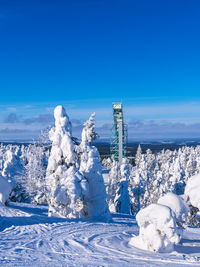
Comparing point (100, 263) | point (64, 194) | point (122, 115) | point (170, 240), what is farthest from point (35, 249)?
point (122, 115)

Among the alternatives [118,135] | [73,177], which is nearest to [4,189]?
[73,177]

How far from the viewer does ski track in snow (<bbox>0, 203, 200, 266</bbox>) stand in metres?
9.88

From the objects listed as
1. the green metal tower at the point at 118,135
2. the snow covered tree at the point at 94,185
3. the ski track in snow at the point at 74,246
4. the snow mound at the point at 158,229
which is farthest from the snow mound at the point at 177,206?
the green metal tower at the point at 118,135

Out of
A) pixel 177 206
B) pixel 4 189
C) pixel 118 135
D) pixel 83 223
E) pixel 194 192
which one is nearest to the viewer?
pixel 177 206

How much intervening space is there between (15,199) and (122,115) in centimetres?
4269

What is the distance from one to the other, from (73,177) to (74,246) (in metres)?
7.30

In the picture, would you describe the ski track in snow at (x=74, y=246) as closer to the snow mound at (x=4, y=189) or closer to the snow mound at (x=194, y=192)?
the snow mound at (x=194, y=192)

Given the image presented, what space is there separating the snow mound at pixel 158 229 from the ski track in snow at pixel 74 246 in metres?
0.34

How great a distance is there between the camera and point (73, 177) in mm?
18688

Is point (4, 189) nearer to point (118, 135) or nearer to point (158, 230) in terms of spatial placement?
point (158, 230)

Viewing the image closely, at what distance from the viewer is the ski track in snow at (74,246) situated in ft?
32.4

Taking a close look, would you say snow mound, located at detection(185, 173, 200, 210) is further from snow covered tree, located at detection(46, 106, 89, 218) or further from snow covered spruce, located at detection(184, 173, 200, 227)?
snow covered tree, located at detection(46, 106, 89, 218)

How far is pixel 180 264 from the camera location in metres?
9.91

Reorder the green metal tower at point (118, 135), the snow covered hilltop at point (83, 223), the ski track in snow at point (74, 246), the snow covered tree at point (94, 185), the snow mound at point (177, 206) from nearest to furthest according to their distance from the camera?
1. the ski track in snow at point (74, 246)
2. the snow covered hilltop at point (83, 223)
3. the snow mound at point (177, 206)
4. the snow covered tree at point (94, 185)
5. the green metal tower at point (118, 135)
